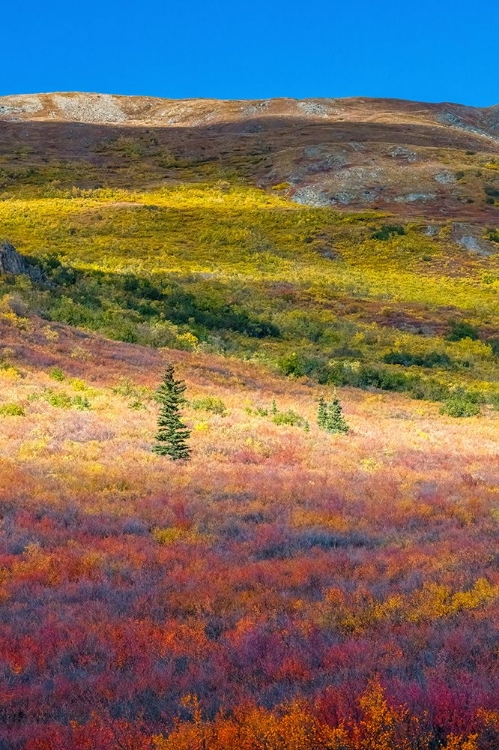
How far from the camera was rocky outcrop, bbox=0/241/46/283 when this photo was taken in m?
36.2

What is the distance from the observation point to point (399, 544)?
984cm

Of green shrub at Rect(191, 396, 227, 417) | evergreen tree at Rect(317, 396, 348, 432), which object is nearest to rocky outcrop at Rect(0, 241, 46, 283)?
green shrub at Rect(191, 396, 227, 417)

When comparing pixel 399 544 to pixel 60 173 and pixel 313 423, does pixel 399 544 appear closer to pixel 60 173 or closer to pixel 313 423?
pixel 313 423

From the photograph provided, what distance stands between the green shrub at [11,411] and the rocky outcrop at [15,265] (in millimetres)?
20572

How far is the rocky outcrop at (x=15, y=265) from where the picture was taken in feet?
119

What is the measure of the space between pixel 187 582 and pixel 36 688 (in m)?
2.64

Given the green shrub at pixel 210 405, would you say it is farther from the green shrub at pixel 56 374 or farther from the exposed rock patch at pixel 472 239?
the exposed rock patch at pixel 472 239

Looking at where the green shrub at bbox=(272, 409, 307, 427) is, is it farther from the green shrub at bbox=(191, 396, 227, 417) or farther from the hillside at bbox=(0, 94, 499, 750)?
the green shrub at bbox=(191, 396, 227, 417)

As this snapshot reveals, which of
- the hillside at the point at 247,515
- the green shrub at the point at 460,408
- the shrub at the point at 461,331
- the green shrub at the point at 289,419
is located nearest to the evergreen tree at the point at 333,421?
the hillside at the point at 247,515

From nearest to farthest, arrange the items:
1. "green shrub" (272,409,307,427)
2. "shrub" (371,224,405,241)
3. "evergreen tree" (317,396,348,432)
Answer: "evergreen tree" (317,396,348,432)
"green shrub" (272,409,307,427)
"shrub" (371,224,405,241)

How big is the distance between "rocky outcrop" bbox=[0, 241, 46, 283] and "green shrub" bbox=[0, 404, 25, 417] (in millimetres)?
20572

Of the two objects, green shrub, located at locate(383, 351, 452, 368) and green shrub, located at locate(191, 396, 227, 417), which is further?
green shrub, located at locate(383, 351, 452, 368)

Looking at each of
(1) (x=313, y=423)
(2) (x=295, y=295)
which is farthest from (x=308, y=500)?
(2) (x=295, y=295)

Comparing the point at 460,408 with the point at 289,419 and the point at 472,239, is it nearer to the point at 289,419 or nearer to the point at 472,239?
the point at 289,419
